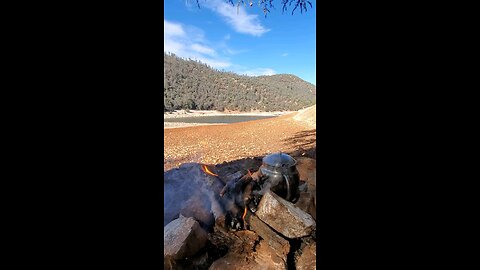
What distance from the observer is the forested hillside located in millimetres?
49331

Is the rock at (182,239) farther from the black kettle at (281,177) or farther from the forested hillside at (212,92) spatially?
the forested hillside at (212,92)

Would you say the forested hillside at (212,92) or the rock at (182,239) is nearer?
the rock at (182,239)

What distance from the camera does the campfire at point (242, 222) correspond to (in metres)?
2.70

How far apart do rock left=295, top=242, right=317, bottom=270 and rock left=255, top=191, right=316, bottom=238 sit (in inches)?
6.3

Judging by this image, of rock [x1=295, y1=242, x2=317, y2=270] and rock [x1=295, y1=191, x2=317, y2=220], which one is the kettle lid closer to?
rock [x1=295, y1=191, x2=317, y2=220]

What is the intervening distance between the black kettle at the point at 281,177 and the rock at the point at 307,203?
104 mm

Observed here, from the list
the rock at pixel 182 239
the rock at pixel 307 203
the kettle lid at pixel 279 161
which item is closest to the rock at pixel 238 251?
the rock at pixel 182 239

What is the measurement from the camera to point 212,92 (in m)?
57.8

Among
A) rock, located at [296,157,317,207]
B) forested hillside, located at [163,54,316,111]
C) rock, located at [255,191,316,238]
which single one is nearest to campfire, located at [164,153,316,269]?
rock, located at [255,191,316,238]
